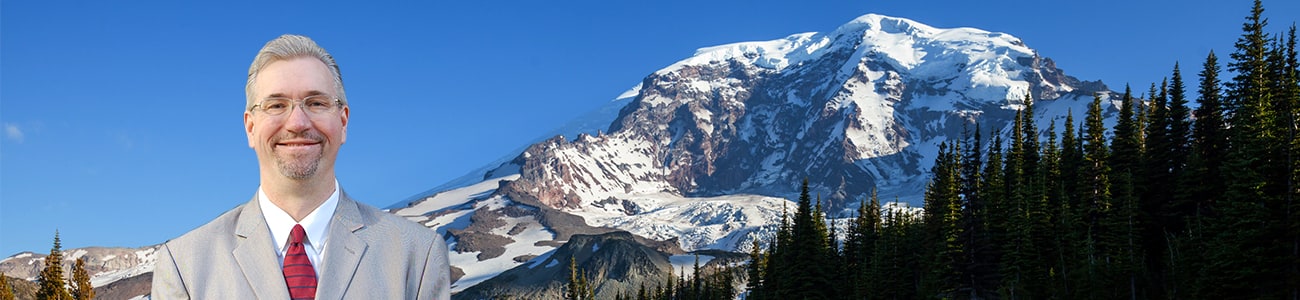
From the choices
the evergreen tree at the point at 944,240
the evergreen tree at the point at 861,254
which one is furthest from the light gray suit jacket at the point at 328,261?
the evergreen tree at the point at 861,254

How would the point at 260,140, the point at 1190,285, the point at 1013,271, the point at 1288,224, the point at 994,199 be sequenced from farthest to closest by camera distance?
1. the point at 994,199
2. the point at 1013,271
3. the point at 1190,285
4. the point at 1288,224
5. the point at 260,140

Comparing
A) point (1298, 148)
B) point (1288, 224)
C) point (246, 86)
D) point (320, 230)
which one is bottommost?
point (320, 230)

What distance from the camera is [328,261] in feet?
17.4

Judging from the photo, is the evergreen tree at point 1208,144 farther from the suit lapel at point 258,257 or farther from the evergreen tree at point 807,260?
the suit lapel at point 258,257

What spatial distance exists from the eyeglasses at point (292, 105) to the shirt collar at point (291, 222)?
0.51 m

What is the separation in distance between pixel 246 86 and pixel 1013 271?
77.5 m

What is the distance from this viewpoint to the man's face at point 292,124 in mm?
5293

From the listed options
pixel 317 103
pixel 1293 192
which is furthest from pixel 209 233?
pixel 1293 192

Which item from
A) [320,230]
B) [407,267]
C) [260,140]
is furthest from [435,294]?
[260,140]

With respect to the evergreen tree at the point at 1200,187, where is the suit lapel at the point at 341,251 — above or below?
below

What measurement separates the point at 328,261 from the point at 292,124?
2.58 ft

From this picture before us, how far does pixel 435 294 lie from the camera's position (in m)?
5.57

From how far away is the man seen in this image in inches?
208

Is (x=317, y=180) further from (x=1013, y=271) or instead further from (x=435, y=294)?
(x=1013, y=271)
